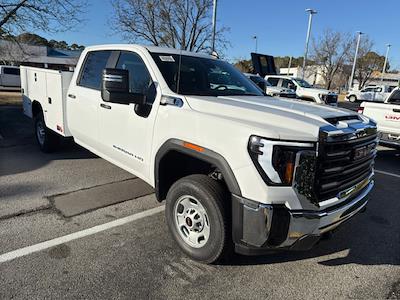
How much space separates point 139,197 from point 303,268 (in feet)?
7.82

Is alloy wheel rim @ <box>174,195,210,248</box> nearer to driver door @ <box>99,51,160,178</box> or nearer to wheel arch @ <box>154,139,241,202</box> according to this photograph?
wheel arch @ <box>154,139,241,202</box>

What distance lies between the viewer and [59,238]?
3.47 meters

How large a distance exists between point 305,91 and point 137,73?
15296 millimetres

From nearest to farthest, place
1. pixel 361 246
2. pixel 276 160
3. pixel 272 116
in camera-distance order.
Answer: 1. pixel 276 160
2. pixel 272 116
3. pixel 361 246

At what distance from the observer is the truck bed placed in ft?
17.5

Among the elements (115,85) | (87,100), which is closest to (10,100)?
(87,100)

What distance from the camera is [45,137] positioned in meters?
6.41

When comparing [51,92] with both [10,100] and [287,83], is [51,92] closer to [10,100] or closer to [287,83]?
[10,100]

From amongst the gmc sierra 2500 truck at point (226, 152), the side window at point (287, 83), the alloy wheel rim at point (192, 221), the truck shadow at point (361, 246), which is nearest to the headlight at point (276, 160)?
the gmc sierra 2500 truck at point (226, 152)

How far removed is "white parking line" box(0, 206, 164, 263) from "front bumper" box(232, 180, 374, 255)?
1.66 m

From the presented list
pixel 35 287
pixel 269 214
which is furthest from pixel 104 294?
pixel 269 214

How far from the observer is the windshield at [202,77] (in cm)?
369

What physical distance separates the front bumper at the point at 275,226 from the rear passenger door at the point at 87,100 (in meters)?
2.66

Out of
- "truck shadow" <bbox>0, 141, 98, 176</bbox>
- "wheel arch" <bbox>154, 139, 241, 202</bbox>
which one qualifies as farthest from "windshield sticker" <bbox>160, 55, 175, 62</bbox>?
"truck shadow" <bbox>0, 141, 98, 176</bbox>
